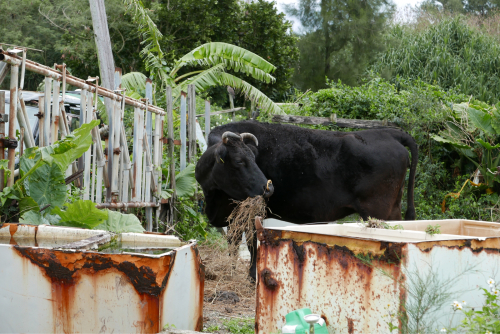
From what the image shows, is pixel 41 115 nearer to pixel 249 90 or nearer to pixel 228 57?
pixel 228 57

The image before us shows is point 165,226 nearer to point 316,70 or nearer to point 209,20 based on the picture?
point 209,20

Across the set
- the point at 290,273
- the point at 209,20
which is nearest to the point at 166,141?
the point at 290,273

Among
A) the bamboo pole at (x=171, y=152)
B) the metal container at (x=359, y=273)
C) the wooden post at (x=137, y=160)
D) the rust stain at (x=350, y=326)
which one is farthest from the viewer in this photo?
the bamboo pole at (x=171, y=152)

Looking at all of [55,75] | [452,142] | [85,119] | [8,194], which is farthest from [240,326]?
[452,142]

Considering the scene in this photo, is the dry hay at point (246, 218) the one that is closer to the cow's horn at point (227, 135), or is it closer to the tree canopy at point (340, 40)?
the cow's horn at point (227, 135)

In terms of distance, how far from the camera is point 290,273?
9.46 feet

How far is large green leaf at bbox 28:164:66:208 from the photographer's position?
152 inches

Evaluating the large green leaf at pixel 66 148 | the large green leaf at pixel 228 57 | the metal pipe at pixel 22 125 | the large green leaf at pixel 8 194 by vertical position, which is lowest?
the large green leaf at pixel 8 194

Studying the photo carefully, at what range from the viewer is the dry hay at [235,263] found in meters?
5.39

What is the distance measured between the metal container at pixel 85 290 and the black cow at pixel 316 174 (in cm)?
357

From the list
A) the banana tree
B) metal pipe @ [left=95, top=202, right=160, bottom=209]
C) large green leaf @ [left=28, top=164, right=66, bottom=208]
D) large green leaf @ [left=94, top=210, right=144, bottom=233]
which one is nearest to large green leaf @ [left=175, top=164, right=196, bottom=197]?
metal pipe @ [left=95, top=202, right=160, bottom=209]

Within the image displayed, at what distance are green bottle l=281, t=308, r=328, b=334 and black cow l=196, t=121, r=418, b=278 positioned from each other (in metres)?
3.73

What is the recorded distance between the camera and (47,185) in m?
3.90

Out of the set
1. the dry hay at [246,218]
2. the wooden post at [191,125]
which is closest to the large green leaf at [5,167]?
the dry hay at [246,218]
